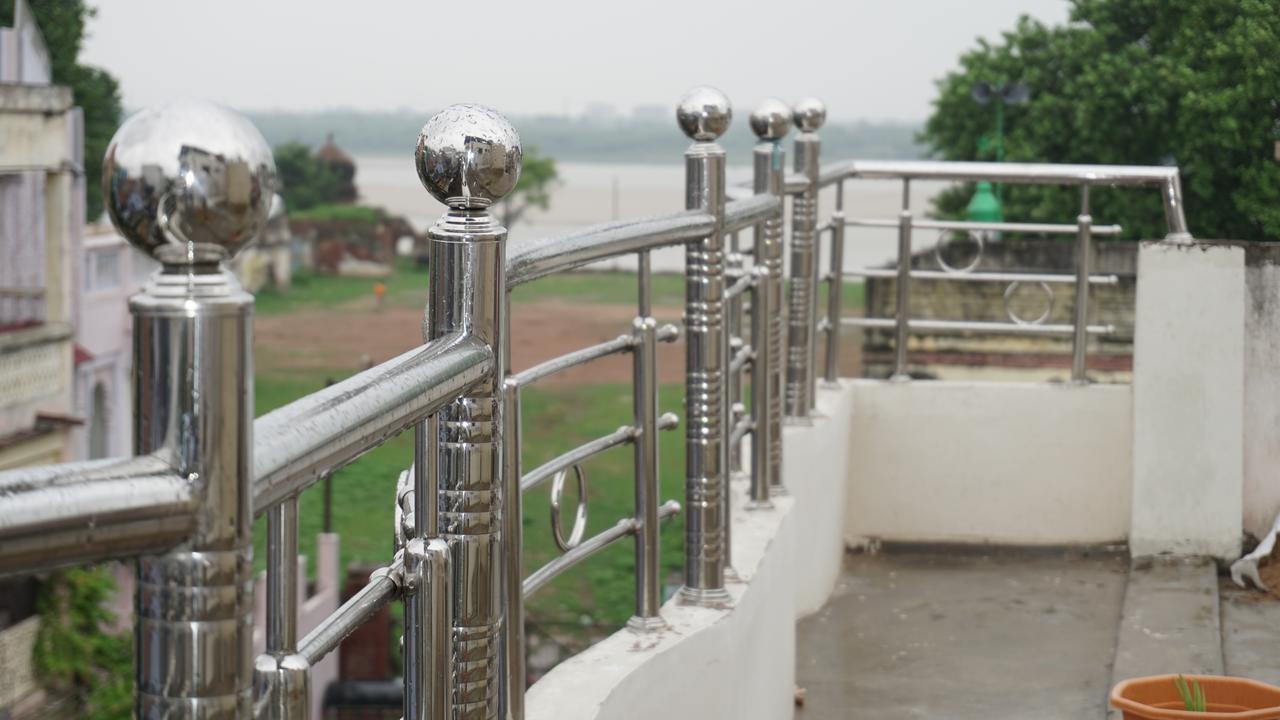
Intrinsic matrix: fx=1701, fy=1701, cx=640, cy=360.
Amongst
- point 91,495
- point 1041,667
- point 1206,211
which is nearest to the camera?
point 91,495

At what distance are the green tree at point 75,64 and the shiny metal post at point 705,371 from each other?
29021 mm

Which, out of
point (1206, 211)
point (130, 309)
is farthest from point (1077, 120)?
point (130, 309)

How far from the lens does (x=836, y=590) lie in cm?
472

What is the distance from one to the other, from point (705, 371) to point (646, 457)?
10.1 inches

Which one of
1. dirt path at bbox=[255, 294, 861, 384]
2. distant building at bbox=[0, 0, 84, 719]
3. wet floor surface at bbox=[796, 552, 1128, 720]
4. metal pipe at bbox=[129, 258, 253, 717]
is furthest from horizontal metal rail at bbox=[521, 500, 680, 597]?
dirt path at bbox=[255, 294, 861, 384]

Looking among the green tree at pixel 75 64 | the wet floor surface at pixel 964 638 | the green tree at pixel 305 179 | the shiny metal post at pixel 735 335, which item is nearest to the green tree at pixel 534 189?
the green tree at pixel 305 179

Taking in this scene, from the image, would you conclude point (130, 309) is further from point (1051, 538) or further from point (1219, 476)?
point (1051, 538)

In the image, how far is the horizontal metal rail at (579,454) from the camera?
2133 millimetres

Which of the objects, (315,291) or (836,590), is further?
(315,291)

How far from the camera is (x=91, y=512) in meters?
0.81

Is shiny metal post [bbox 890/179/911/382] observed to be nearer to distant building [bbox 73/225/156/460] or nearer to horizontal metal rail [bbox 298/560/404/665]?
horizontal metal rail [bbox 298/560/404/665]

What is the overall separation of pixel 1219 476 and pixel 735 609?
2189 mm

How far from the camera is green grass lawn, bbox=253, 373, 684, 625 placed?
39312 millimetres

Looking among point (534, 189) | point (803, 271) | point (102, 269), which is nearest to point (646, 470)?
point (803, 271)
